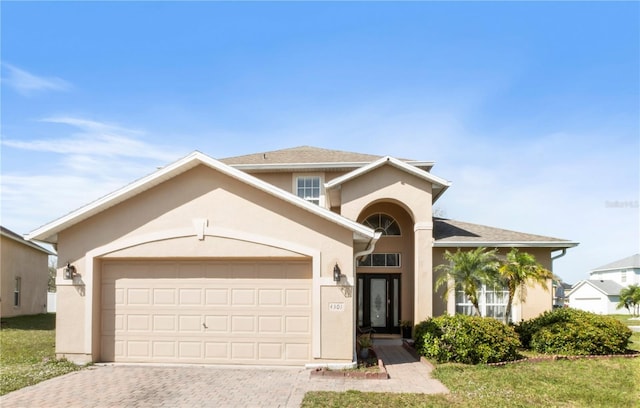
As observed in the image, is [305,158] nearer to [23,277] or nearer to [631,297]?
[23,277]

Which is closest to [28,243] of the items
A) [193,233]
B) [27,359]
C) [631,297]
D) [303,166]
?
[27,359]

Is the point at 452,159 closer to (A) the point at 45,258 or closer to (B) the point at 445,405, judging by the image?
(B) the point at 445,405

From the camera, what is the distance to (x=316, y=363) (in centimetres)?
1146

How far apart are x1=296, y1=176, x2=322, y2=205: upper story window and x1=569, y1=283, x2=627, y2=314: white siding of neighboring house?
150ft

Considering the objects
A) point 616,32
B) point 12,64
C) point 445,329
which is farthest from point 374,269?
point 12,64

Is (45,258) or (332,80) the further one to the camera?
(45,258)

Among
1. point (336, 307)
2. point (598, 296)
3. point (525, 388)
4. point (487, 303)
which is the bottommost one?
point (598, 296)

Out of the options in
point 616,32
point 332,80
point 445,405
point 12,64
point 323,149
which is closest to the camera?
point 445,405

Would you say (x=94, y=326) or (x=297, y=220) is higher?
(x=297, y=220)

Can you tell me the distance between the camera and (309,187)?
62.8 ft

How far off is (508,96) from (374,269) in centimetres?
793

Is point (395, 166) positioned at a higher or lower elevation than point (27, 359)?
higher

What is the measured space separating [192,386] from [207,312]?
2.57 m

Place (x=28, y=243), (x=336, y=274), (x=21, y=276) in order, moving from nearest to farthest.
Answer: (x=336, y=274)
(x=21, y=276)
(x=28, y=243)
